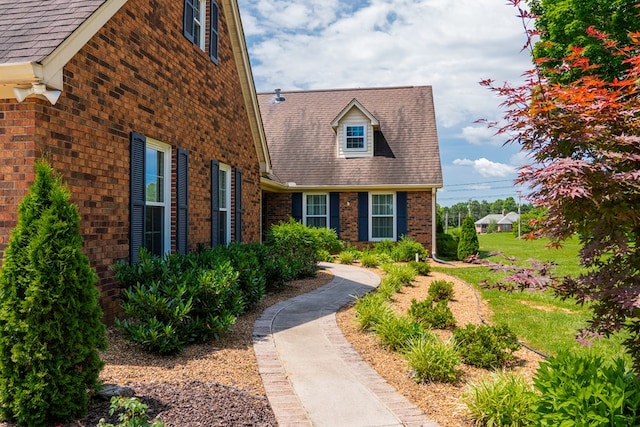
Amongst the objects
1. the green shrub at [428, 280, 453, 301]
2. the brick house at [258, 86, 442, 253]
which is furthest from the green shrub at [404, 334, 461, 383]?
the brick house at [258, 86, 442, 253]

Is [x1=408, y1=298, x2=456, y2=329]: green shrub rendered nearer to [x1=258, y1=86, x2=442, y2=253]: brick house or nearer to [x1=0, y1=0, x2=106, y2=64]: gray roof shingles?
[x1=0, y1=0, x2=106, y2=64]: gray roof shingles

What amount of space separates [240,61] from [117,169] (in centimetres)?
570

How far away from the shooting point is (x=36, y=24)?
17.4 feet

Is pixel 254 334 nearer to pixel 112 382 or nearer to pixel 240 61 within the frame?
pixel 112 382

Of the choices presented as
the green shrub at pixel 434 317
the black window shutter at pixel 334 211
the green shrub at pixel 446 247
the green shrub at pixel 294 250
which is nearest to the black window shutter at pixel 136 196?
the green shrub at pixel 294 250

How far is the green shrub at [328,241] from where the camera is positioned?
15.9m

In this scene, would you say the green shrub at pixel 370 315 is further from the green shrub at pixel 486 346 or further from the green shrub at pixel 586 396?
the green shrub at pixel 586 396

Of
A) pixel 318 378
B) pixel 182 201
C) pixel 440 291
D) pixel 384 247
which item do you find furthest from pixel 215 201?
pixel 384 247

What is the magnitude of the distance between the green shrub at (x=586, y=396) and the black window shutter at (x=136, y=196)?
5.28 meters

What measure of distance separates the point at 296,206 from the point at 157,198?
10954mm

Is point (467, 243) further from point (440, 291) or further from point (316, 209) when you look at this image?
point (440, 291)

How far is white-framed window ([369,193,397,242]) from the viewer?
17578 millimetres

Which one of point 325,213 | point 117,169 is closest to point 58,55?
point 117,169

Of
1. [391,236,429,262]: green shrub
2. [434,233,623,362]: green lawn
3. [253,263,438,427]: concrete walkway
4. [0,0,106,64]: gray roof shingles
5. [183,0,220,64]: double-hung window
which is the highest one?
[183,0,220,64]: double-hung window
